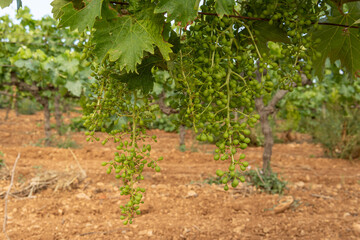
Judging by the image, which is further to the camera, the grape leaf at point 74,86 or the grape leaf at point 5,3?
the grape leaf at point 74,86

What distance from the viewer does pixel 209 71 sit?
4.18ft

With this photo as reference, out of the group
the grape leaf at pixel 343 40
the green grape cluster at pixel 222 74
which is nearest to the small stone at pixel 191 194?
the grape leaf at pixel 343 40


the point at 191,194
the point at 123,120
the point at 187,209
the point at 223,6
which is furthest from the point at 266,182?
the point at 223,6

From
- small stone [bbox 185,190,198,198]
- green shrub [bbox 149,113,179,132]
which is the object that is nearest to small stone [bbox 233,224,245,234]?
small stone [bbox 185,190,198,198]

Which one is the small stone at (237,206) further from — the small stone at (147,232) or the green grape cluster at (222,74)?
the green grape cluster at (222,74)

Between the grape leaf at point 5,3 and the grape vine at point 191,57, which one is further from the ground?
the grape leaf at point 5,3

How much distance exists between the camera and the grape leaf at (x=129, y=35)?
1.24 meters

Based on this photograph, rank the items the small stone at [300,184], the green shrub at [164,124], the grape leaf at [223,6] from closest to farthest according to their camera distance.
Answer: the grape leaf at [223,6] → the small stone at [300,184] → the green shrub at [164,124]

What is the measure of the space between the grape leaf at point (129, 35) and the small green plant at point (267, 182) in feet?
12.6

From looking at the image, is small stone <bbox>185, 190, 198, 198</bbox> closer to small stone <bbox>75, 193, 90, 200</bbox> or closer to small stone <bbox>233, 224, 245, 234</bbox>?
small stone <bbox>233, 224, 245, 234</bbox>

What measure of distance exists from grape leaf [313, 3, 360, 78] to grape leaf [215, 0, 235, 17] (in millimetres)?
845

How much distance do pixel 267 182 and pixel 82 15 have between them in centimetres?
407

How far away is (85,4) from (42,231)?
2720mm

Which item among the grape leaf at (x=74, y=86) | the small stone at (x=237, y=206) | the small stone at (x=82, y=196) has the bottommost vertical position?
the small stone at (x=82, y=196)
